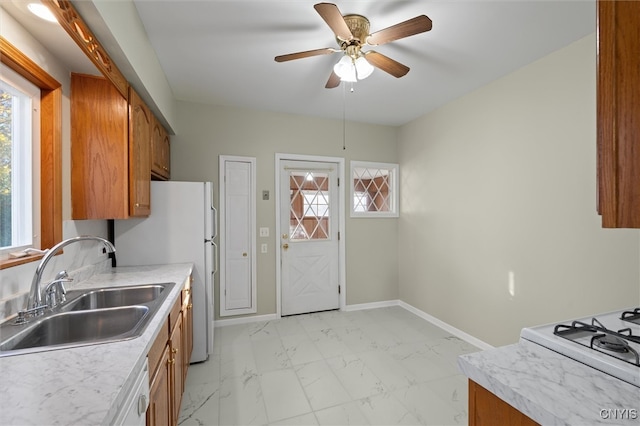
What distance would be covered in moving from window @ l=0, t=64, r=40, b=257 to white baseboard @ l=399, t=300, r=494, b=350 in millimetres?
3488

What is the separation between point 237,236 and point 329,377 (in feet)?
6.07

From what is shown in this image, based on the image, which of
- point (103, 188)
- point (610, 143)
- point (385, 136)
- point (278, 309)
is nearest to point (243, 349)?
point (278, 309)

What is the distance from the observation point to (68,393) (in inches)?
29.2

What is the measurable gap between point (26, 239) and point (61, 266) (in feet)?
1.17

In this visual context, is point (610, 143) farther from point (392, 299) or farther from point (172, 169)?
point (392, 299)

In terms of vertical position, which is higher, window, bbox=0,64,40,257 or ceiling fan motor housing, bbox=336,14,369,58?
ceiling fan motor housing, bbox=336,14,369,58

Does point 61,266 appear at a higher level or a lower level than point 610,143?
lower

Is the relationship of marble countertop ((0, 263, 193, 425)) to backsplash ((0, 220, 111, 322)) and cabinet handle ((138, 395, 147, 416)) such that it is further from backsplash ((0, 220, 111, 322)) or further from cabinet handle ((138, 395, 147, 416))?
backsplash ((0, 220, 111, 322))

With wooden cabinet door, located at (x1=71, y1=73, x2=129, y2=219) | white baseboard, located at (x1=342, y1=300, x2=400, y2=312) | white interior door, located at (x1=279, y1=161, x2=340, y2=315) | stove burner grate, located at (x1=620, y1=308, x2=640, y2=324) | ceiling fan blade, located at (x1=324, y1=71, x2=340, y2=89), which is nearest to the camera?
stove burner grate, located at (x1=620, y1=308, x2=640, y2=324)

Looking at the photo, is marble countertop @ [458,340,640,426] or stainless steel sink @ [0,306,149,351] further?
stainless steel sink @ [0,306,149,351]

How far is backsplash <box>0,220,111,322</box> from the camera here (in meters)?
1.22

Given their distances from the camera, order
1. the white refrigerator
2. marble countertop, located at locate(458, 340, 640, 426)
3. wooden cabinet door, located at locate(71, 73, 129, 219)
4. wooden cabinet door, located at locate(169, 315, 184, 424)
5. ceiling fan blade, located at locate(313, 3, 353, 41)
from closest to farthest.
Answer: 1. marble countertop, located at locate(458, 340, 640, 426)
2. ceiling fan blade, located at locate(313, 3, 353, 41)
3. wooden cabinet door, located at locate(169, 315, 184, 424)
4. wooden cabinet door, located at locate(71, 73, 129, 219)
5. the white refrigerator

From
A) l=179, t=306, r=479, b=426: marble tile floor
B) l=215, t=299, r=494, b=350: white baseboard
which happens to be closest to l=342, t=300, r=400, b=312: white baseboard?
l=215, t=299, r=494, b=350: white baseboard

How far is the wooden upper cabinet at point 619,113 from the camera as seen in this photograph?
507mm
